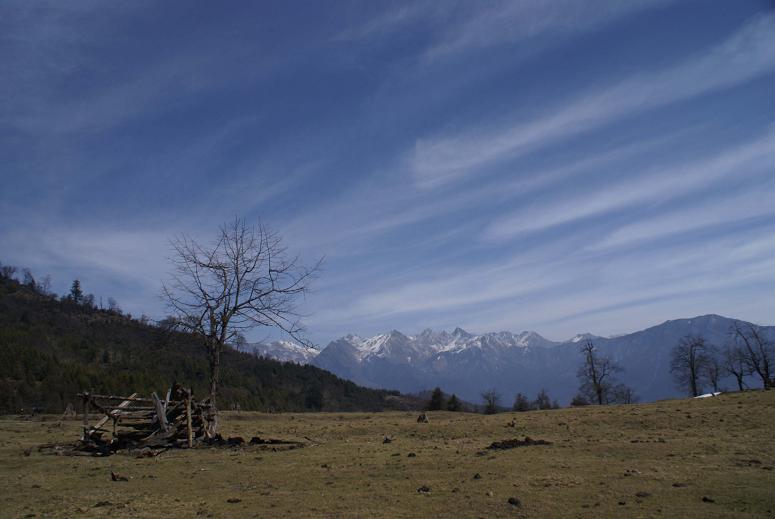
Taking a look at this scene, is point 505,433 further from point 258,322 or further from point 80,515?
point 80,515

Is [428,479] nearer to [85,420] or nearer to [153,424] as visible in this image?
[153,424]

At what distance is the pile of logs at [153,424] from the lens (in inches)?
825

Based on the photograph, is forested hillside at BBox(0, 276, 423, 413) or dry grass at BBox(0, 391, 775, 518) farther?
forested hillside at BBox(0, 276, 423, 413)

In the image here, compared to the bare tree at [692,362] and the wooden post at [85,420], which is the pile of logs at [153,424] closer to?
the wooden post at [85,420]

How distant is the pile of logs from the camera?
2095 centimetres

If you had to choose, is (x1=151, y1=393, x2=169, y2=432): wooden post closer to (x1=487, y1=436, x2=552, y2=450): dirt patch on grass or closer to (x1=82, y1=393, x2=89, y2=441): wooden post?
(x1=82, y1=393, x2=89, y2=441): wooden post

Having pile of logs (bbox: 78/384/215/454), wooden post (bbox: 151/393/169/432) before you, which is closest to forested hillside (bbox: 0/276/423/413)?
pile of logs (bbox: 78/384/215/454)

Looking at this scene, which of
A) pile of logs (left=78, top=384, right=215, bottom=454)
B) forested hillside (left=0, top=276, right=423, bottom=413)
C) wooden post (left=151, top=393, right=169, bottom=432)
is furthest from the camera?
forested hillside (left=0, top=276, right=423, bottom=413)

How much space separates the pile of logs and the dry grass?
1.68 m

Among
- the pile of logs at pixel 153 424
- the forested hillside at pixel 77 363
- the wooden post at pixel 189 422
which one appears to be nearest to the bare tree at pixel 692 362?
the forested hillside at pixel 77 363

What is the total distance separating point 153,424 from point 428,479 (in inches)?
557

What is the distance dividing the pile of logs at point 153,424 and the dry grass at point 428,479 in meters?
1.68

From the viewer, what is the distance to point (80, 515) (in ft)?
33.7

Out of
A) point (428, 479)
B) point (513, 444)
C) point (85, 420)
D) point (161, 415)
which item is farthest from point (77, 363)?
point (428, 479)
